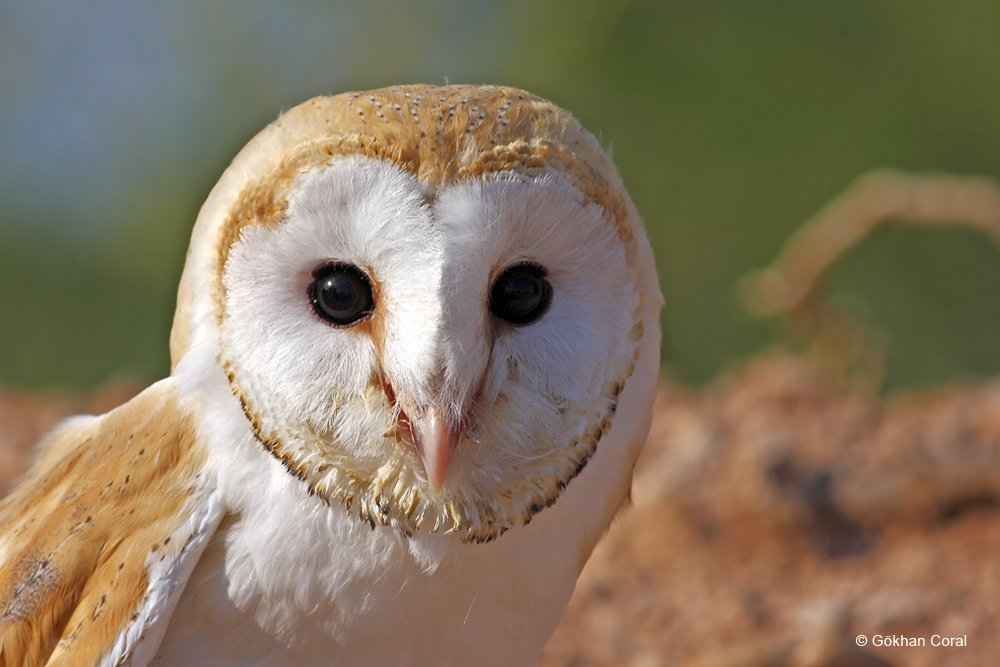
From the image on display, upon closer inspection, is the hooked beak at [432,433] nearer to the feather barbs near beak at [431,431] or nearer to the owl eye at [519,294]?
the feather barbs near beak at [431,431]

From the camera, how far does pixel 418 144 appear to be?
108 centimetres

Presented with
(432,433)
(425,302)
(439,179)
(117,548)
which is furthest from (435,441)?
(117,548)

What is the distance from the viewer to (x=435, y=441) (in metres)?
1.03

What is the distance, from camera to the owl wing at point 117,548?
1119mm

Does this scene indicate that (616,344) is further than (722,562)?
No

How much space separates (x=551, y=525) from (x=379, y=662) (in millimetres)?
298

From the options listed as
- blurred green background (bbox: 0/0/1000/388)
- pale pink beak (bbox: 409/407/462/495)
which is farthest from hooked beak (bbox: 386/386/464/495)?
blurred green background (bbox: 0/0/1000/388)

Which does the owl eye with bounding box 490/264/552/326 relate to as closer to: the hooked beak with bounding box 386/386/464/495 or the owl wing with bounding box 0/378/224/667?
the hooked beak with bounding box 386/386/464/495

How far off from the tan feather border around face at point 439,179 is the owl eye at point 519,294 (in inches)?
4.7

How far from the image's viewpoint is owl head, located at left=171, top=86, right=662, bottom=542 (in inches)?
40.6

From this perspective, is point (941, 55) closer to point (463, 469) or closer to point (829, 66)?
point (829, 66)

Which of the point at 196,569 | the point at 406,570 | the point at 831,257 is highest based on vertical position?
the point at 831,257

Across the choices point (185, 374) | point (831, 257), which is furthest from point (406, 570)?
point (831, 257)

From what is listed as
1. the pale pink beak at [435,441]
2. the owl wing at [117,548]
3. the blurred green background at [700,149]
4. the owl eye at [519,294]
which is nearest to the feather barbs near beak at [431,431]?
the pale pink beak at [435,441]
